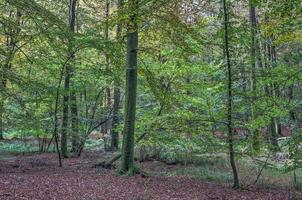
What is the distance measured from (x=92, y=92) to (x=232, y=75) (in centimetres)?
1122

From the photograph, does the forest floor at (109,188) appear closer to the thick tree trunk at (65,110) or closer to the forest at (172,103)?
the forest at (172,103)

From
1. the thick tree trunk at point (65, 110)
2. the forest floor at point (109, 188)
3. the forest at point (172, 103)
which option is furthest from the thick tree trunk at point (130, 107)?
the thick tree trunk at point (65, 110)

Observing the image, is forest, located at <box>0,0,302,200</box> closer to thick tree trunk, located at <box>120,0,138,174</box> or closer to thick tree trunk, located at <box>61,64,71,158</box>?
thick tree trunk, located at <box>120,0,138,174</box>

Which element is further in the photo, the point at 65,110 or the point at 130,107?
the point at 65,110

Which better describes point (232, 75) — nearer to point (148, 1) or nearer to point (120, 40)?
point (148, 1)

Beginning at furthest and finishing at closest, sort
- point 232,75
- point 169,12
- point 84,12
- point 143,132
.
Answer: point 84,12
point 143,132
point 169,12
point 232,75

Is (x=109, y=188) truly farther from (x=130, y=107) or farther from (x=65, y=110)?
(x=65, y=110)

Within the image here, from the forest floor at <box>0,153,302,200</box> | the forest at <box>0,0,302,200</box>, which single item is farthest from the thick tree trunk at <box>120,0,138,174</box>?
the forest floor at <box>0,153,302,200</box>

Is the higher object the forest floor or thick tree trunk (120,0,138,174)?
thick tree trunk (120,0,138,174)

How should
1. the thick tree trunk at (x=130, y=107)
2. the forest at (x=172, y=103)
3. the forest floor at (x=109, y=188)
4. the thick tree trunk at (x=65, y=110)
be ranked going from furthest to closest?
the thick tree trunk at (x=65, y=110) → the thick tree trunk at (x=130, y=107) → the forest at (x=172, y=103) → the forest floor at (x=109, y=188)

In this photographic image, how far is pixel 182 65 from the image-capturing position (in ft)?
49.4

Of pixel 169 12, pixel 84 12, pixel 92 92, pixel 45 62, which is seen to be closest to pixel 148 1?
pixel 169 12

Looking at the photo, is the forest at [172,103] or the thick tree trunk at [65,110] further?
the thick tree trunk at [65,110]

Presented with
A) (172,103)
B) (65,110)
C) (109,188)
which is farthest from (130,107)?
(65,110)
